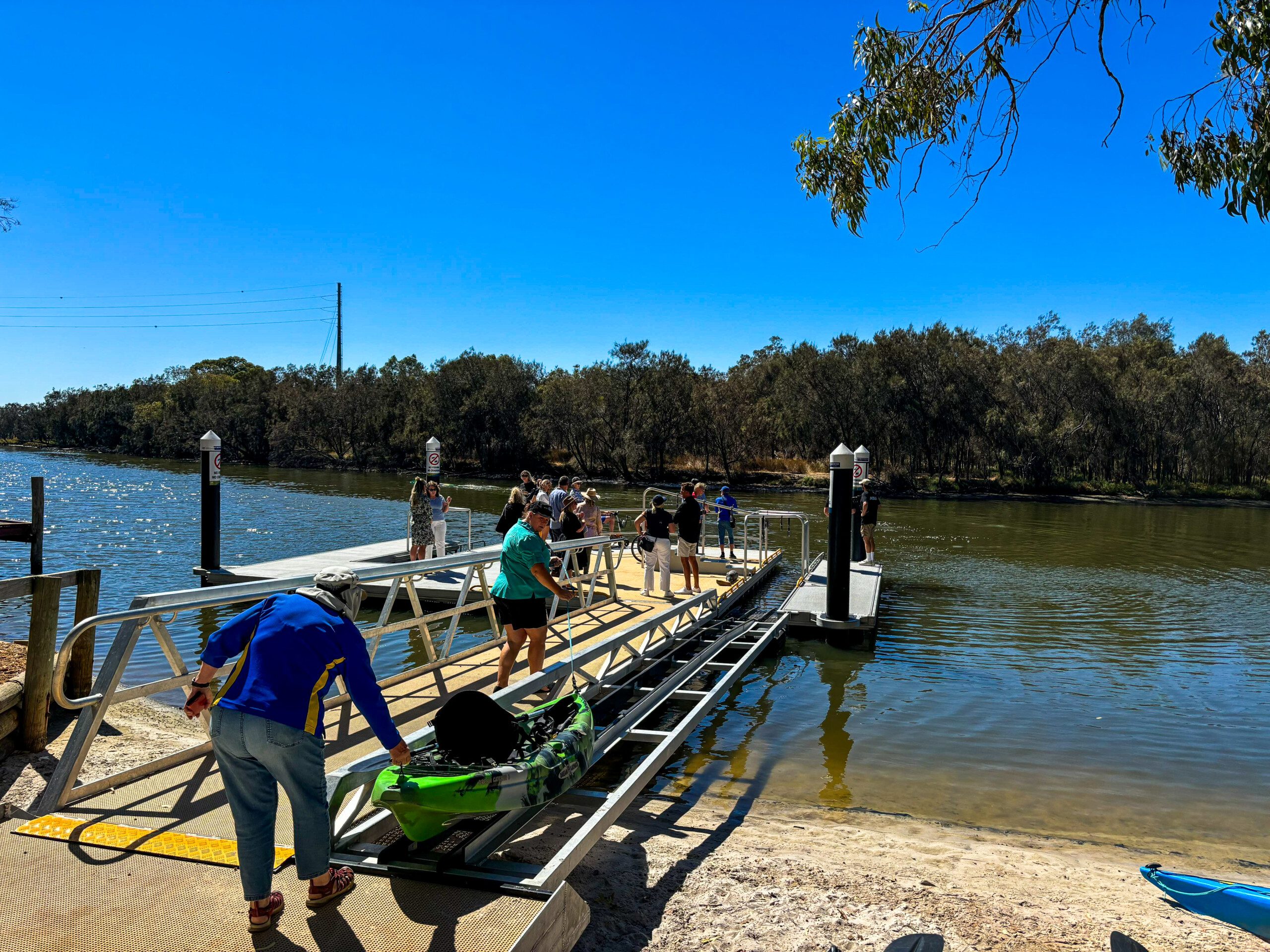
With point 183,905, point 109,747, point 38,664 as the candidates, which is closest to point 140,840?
point 183,905

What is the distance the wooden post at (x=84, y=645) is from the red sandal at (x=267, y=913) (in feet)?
12.4

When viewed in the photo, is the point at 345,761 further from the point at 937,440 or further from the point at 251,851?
the point at 937,440

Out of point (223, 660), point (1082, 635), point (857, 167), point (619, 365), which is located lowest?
point (1082, 635)

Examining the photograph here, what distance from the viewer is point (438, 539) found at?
1570cm

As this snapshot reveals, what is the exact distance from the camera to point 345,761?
5.46m

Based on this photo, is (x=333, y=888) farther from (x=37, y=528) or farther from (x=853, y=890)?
(x=37, y=528)

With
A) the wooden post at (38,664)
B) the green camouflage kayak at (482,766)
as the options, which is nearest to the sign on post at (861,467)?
the green camouflage kayak at (482,766)

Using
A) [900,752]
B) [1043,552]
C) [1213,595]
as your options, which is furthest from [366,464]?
[900,752]

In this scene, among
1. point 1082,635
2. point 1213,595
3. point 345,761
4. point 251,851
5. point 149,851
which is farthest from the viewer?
point 1213,595

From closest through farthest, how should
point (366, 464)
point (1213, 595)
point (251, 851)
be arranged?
point (251, 851) < point (1213, 595) < point (366, 464)

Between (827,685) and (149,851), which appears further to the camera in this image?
(827,685)

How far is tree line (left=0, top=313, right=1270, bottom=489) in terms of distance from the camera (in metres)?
58.1

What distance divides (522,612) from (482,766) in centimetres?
299

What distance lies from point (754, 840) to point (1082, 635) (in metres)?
11.3
